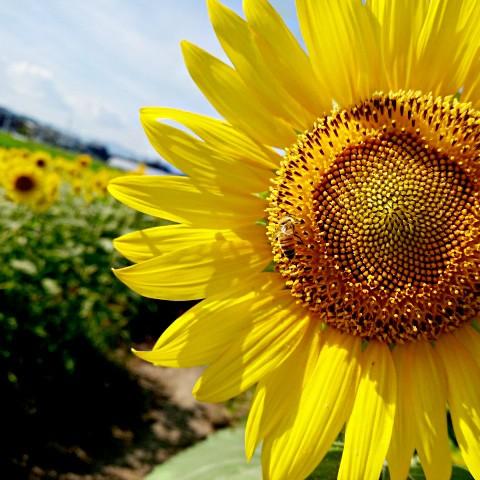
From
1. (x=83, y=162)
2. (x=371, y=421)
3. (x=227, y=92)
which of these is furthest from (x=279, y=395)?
(x=83, y=162)

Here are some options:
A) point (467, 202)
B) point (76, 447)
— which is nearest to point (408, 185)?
point (467, 202)

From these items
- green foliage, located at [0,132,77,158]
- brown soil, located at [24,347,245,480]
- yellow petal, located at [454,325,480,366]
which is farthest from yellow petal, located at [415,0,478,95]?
green foliage, located at [0,132,77,158]

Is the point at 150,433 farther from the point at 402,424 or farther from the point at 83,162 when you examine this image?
the point at 402,424

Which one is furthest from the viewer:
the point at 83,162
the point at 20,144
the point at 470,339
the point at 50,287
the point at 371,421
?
the point at 20,144

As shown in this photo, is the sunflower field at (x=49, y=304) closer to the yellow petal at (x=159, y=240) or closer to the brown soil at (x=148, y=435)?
the brown soil at (x=148, y=435)

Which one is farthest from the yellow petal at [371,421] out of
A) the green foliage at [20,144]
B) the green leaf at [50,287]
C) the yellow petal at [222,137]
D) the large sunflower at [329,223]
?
the green foliage at [20,144]

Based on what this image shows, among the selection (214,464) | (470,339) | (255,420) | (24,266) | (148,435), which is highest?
(470,339)
